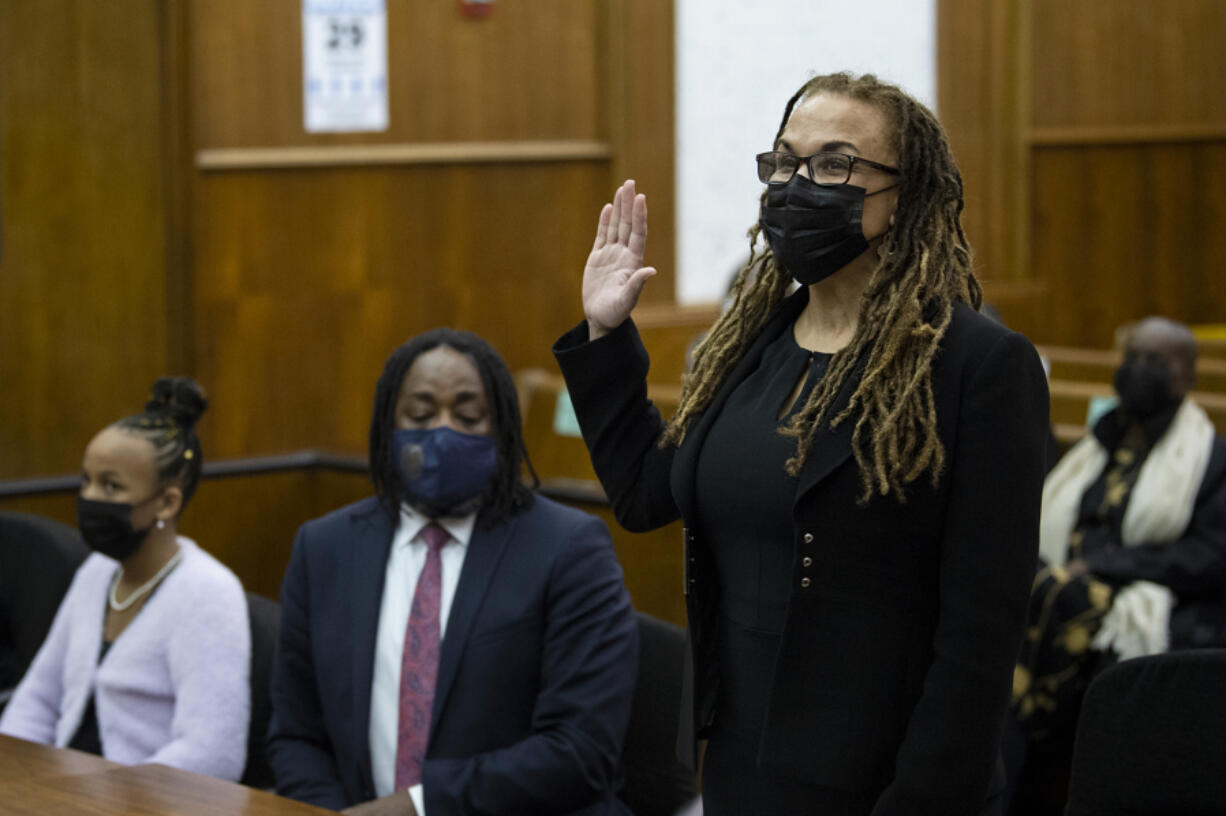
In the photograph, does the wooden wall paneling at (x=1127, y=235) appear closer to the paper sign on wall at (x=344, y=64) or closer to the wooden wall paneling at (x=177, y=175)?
the paper sign on wall at (x=344, y=64)

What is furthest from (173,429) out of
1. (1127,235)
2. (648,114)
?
(1127,235)

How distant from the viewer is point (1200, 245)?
8.56 metres

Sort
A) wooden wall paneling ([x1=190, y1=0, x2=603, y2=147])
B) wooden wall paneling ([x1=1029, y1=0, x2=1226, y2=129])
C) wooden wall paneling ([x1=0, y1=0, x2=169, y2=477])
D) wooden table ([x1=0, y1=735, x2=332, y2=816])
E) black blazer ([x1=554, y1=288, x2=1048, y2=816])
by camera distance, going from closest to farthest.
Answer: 1. black blazer ([x1=554, y1=288, x2=1048, y2=816])
2. wooden table ([x1=0, y1=735, x2=332, y2=816])
3. wooden wall paneling ([x1=0, y1=0, x2=169, y2=477])
4. wooden wall paneling ([x1=190, y1=0, x2=603, y2=147])
5. wooden wall paneling ([x1=1029, y1=0, x2=1226, y2=129])

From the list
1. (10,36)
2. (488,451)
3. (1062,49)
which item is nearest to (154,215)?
(10,36)

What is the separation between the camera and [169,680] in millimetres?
2828

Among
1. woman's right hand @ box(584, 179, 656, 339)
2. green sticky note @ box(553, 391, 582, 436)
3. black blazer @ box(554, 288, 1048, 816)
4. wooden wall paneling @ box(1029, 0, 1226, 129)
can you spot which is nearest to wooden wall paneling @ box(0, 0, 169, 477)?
green sticky note @ box(553, 391, 582, 436)

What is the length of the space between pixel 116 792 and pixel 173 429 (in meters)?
1.21

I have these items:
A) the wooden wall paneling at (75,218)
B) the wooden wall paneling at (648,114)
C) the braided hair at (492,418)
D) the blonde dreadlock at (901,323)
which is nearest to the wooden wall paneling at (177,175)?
the wooden wall paneling at (75,218)

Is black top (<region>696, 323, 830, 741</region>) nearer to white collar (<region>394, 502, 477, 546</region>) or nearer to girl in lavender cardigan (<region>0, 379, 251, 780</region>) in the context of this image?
white collar (<region>394, 502, 477, 546</region>)

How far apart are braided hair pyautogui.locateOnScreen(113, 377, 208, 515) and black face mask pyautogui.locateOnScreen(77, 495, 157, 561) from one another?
0.35 ft

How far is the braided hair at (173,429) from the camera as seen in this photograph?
3053mm

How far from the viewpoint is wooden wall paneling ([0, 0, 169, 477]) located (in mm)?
5270

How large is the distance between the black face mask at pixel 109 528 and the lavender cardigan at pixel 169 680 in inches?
4.0

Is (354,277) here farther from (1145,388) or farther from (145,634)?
(145,634)
